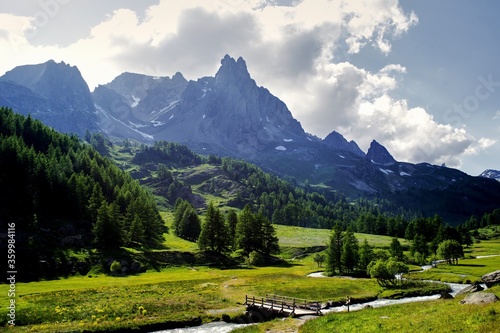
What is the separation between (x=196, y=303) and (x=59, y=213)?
7596cm

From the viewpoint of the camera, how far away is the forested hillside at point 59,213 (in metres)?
80.0

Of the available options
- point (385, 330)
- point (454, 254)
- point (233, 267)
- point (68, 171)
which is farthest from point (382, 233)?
point (385, 330)

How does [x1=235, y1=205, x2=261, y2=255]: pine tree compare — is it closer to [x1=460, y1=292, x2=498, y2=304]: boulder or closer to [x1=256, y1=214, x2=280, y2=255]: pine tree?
[x1=256, y1=214, x2=280, y2=255]: pine tree

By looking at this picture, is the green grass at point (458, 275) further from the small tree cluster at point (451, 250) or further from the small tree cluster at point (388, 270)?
the small tree cluster at point (388, 270)

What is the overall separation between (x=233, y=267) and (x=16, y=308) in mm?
63584

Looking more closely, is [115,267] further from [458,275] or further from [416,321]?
[458,275]

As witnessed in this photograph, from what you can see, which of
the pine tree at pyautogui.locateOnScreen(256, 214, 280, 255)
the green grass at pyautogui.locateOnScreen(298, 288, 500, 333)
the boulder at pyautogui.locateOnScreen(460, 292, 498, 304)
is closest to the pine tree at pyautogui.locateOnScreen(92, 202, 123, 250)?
the pine tree at pyautogui.locateOnScreen(256, 214, 280, 255)

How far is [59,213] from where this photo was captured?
107688 millimetres

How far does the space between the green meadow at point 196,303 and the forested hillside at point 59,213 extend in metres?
11.1

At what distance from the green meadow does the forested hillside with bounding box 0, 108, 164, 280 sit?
1110cm

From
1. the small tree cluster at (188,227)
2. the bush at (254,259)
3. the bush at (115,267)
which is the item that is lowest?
the bush at (254,259)

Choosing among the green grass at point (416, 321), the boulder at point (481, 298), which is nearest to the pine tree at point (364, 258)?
the green grass at point (416, 321)

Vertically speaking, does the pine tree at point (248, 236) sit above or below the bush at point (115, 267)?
above

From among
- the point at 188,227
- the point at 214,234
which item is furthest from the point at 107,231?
the point at 188,227
